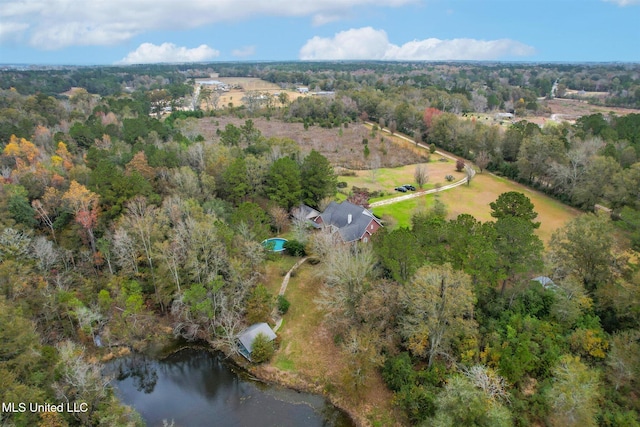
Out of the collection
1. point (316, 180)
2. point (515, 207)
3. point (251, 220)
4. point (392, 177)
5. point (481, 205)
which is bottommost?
point (481, 205)

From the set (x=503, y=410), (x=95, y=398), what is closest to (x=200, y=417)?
(x=95, y=398)

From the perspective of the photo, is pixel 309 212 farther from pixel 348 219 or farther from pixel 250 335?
pixel 250 335

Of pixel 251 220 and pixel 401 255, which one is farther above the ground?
pixel 251 220

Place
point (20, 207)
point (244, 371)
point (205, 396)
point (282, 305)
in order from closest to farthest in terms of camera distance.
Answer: point (205, 396) < point (244, 371) < point (282, 305) < point (20, 207)

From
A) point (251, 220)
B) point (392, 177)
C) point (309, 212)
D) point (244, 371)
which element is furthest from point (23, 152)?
point (392, 177)

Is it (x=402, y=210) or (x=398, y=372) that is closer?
(x=398, y=372)

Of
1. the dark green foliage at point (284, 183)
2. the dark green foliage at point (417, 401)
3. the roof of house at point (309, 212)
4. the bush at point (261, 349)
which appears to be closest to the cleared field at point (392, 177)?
the roof of house at point (309, 212)

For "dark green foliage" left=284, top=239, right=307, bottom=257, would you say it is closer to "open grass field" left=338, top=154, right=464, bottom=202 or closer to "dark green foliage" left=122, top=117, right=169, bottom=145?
"open grass field" left=338, top=154, right=464, bottom=202
